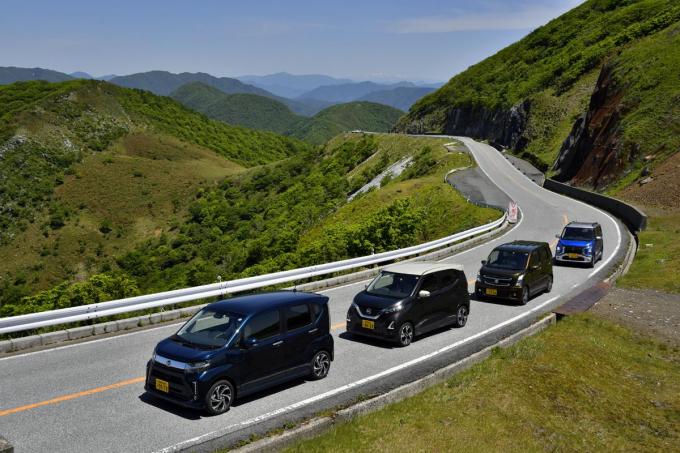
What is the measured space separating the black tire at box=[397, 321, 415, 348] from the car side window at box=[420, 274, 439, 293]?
1089 mm

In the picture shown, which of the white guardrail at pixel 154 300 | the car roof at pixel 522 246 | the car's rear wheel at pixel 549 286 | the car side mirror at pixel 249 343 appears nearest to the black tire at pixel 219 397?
the car side mirror at pixel 249 343

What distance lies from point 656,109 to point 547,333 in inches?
1676

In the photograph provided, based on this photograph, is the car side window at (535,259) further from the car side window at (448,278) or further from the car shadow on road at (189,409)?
the car shadow on road at (189,409)

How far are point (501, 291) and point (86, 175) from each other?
333 ft

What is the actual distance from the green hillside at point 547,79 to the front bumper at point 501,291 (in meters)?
37.2

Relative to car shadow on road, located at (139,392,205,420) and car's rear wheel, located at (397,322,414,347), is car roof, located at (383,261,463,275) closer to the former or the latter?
car's rear wheel, located at (397,322,414,347)

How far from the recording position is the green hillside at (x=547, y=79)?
7638 centimetres

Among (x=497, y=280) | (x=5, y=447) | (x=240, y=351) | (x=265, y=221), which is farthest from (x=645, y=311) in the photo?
(x=265, y=221)

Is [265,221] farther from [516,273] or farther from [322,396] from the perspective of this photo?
[322,396]

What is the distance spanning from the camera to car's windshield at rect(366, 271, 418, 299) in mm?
13953

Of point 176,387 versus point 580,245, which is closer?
point 176,387

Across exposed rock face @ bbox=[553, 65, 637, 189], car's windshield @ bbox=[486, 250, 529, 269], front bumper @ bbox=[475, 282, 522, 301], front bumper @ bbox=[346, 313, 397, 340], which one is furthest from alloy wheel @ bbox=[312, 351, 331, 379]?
exposed rock face @ bbox=[553, 65, 637, 189]

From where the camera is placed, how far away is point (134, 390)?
10.3 m

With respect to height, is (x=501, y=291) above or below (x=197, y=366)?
below
